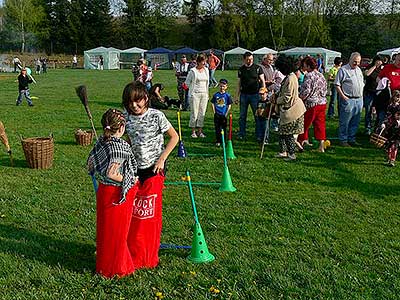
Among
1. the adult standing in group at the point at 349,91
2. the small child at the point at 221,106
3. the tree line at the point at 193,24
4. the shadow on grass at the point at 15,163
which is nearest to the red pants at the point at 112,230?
the shadow on grass at the point at 15,163

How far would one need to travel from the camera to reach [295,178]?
7156 millimetres

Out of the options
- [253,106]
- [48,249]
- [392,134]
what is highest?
[253,106]

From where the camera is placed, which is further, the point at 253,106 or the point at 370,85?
the point at 370,85

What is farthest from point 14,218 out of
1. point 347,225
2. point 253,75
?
point 253,75

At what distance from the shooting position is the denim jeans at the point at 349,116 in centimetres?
Result: 916

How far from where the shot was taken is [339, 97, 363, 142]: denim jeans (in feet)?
30.1

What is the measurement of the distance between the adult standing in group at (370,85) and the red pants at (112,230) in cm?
784

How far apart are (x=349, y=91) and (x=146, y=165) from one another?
20.3ft

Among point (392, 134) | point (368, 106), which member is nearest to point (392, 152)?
point (392, 134)

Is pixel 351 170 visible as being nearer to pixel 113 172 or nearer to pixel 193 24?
pixel 113 172

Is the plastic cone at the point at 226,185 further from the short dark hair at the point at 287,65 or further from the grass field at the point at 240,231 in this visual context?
the short dark hair at the point at 287,65

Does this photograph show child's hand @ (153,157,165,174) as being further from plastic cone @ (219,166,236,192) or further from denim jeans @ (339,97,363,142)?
denim jeans @ (339,97,363,142)

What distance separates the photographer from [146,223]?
13.3ft

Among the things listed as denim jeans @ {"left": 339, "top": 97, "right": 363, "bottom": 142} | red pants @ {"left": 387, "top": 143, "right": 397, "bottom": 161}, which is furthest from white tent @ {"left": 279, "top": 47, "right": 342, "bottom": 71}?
red pants @ {"left": 387, "top": 143, "right": 397, "bottom": 161}
